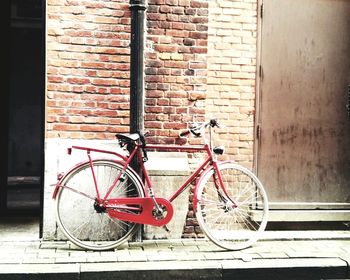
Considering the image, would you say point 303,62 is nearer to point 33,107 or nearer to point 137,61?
point 137,61

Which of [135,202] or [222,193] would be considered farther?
[222,193]

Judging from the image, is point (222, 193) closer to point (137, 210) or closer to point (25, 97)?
point (137, 210)

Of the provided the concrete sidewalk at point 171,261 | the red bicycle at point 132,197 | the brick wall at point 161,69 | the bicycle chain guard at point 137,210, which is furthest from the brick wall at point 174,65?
the concrete sidewalk at point 171,261

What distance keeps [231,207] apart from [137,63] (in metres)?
1.81

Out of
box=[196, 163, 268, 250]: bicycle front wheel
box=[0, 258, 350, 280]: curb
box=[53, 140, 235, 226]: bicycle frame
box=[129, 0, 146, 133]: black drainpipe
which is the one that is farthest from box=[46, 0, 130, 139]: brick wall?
box=[0, 258, 350, 280]: curb

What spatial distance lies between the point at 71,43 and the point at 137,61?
805 millimetres

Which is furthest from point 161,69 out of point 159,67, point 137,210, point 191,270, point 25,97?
point 25,97

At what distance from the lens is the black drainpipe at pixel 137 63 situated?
550cm

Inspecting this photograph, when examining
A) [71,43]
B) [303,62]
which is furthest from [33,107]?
[303,62]

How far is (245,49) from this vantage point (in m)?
6.34

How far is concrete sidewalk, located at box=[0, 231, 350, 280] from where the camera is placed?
180 inches

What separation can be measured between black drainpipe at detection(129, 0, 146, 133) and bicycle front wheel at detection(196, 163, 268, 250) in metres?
0.99

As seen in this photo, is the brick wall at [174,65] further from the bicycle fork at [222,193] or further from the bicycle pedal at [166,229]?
the bicycle pedal at [166,229]

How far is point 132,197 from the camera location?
5.33 m
